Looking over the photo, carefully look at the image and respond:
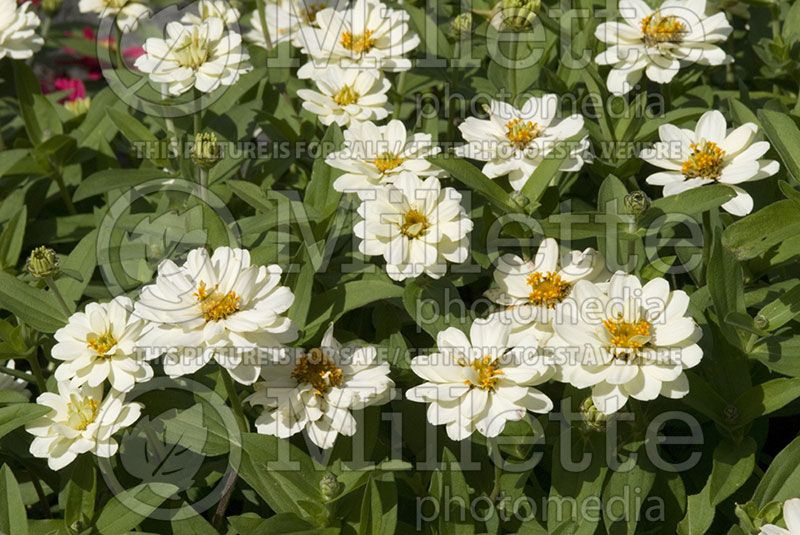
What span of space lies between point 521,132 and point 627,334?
634 millimetres

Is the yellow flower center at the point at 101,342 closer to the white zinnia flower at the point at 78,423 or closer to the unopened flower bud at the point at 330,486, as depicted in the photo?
the white zinnia flower at the point at 78,423

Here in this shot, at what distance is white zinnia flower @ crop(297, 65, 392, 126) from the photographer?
2406 mm

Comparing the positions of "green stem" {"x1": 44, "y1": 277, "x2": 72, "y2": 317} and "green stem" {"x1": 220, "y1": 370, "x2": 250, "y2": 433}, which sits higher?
"green stem" {"x1": 44, "y1": 277, "x2": 72, "y2": 317}

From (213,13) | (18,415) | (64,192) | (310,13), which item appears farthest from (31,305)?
(310,13)

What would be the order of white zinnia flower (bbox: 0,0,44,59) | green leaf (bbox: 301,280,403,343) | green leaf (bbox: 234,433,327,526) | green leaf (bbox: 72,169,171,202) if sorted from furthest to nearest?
white zinnia flower (bbox: 0,0,44,59), green leaf (bbox: 72,169,171,202), green leaf (bbox: 301,280,403,343), green leaf (bbox: 234,433,327,526)

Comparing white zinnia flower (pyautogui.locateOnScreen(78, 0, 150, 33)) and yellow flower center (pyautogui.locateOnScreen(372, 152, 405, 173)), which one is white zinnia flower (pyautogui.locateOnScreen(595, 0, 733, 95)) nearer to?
yellow flower center (pyautogui.locateOnScreen(372, 152, 405, 173))

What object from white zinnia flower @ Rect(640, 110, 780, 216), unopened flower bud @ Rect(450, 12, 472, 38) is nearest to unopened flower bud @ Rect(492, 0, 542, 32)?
unopened flower bud @ Rect(450, 12, 472, 38)

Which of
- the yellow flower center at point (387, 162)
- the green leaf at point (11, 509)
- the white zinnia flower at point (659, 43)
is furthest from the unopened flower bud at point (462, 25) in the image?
the green leaf at point (11, 509)

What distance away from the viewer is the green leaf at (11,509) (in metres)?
1.82

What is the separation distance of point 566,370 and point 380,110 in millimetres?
975

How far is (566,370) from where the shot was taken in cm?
170

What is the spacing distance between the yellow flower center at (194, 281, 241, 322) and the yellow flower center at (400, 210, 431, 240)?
1.19 feet

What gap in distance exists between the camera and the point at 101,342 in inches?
75.2

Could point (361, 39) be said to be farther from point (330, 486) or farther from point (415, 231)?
point (330, 486)
